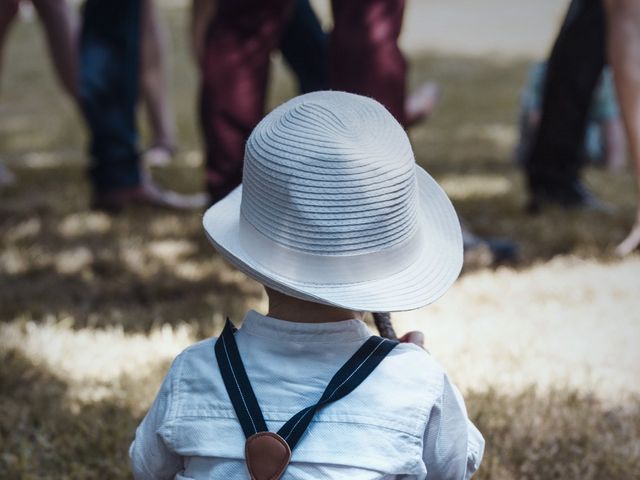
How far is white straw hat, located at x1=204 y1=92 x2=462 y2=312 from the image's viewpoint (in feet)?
4.42

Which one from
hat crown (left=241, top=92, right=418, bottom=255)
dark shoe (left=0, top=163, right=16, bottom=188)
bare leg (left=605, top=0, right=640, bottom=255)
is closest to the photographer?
hat crown (left=241, top=92, right=418, bottom=255)

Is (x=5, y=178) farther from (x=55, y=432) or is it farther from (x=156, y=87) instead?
(x=55, y=432)

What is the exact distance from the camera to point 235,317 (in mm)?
2578

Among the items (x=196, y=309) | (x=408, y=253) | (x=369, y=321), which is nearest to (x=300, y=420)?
(x=408, y=253)

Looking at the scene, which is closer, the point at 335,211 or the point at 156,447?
the point at 335,211

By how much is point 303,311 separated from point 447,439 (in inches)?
11.5

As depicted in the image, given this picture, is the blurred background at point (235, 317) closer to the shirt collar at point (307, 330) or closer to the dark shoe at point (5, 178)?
the dark shoe at point (5, 178)

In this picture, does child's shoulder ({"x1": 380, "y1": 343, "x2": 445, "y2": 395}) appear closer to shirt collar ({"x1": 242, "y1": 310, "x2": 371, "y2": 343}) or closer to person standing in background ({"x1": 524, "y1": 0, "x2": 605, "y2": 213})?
shirt collar ({"x1": 242, "y1": 310, "x2": 371, "y2": 343})

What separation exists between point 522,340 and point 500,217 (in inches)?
56.9

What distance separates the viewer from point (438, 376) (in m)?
1.41

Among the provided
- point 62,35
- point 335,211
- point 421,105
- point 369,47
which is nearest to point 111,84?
point 62,35

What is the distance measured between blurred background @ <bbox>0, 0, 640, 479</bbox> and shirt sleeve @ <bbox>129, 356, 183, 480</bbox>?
0.36 meters

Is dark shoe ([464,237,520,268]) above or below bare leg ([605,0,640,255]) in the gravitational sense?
below

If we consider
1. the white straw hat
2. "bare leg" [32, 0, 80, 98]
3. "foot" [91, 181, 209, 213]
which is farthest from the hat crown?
"bare leg" [32, 0, 80, 98]
